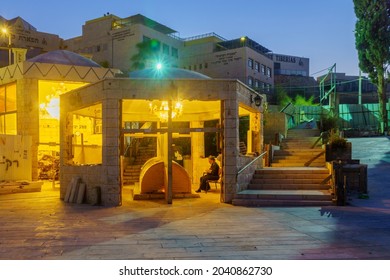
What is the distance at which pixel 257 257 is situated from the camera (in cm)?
603

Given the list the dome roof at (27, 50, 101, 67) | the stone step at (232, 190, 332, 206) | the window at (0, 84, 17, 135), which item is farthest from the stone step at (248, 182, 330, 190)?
the window at (0, 84, 17, 135)

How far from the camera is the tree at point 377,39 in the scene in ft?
82.7

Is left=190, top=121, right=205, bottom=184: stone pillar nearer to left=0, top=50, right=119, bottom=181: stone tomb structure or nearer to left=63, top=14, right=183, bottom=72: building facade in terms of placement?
left=0, top=50, right=119, bottom=181: stone tomb structure

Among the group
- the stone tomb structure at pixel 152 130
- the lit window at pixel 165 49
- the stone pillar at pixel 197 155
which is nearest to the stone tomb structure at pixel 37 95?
the stone tomb structure at pixel 152 130

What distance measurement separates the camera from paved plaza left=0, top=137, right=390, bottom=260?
20.8ft

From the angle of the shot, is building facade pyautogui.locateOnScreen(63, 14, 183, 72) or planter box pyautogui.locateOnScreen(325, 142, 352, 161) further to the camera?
building facade pyautogui.locateOnScreen(63, 14, 183, 72)

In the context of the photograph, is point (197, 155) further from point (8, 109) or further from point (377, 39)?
point (377, 39)

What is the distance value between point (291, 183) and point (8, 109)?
13368 mm

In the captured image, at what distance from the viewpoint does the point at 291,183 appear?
13.5 meters

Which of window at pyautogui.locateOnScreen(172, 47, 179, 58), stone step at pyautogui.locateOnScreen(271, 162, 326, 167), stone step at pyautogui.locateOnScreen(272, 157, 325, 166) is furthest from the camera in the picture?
window at pyautogui.locateOnScreen(172, 47, 179, 58)

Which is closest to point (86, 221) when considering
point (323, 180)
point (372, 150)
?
point (323, 180)

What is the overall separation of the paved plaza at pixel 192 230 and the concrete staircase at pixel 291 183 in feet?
2.12

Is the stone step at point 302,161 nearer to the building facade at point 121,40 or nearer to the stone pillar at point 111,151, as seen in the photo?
the stone pillar at point 111,151

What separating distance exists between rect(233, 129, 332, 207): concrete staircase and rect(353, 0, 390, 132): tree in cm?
1029
